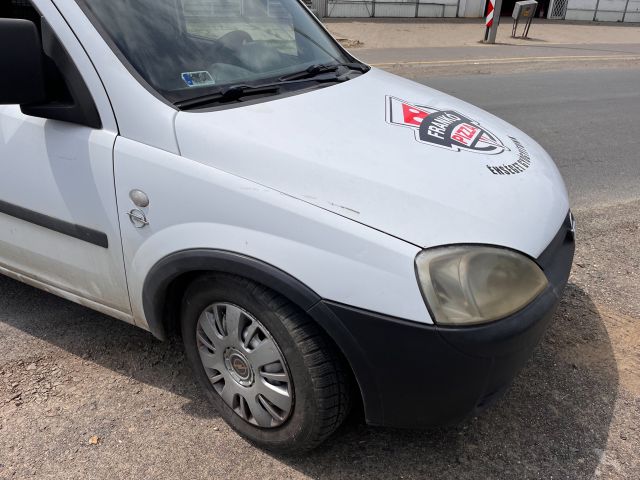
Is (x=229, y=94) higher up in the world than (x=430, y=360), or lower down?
higher up

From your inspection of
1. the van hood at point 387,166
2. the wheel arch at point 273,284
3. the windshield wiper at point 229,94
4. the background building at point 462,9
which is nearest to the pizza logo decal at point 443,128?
the van hood at point 387,166

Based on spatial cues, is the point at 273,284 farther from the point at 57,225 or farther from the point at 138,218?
the point at 57,225

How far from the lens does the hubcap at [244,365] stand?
206cm

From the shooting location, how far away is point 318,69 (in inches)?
110

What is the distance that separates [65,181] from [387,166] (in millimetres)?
1295

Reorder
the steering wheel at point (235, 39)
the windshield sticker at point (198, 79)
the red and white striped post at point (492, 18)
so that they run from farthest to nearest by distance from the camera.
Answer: the red and white striped post at point (492, 18) → the steering wheel at point (235, 39) → the windshield sticker at point (198, 79)

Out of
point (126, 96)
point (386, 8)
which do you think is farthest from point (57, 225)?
point (386, 8)

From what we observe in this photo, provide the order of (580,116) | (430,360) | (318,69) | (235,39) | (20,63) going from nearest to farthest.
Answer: (430,360), (20,63), (235,39), (318,69), (580,116)

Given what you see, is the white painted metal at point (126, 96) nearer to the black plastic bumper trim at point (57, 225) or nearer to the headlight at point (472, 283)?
the black plastic bumper trim at point (57, 225)

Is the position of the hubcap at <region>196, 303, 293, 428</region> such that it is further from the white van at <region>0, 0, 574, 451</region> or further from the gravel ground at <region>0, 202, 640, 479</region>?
the gravel ground at <region>0, 202, 640, 479</region>

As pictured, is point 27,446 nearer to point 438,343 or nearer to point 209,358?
point 209,358

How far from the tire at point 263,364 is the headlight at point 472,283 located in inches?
16.4

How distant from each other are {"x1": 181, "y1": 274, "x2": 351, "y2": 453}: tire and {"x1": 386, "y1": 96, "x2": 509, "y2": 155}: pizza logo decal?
942mm

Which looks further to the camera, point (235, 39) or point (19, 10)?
point (235, 39)
